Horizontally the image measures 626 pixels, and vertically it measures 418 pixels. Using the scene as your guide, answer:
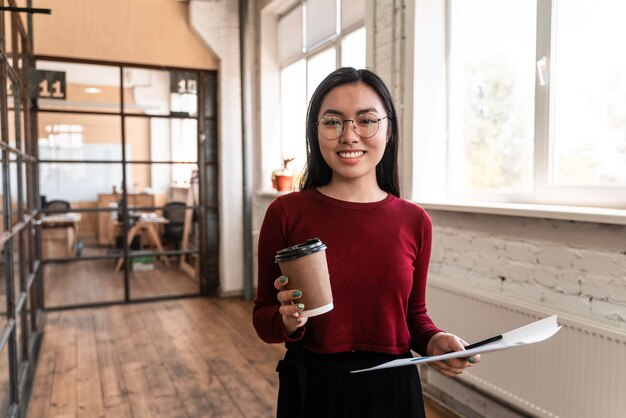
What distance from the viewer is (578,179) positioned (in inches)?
82.4

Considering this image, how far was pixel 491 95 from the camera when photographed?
252cm

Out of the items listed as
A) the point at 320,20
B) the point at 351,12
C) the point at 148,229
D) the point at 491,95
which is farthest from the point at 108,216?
the point at 491,95

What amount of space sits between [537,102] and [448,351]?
152cm

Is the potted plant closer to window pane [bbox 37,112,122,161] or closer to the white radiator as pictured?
window pane [bbox 37,112,122,161]

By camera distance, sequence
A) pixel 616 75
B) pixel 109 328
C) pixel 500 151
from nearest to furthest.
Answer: pixel 616 75
pixel 500 151
pixel 109 328

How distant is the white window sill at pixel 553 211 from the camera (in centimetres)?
166

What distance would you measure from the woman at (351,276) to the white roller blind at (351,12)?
105 inches

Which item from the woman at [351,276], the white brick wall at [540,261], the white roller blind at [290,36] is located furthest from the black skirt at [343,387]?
the white roller blind at [290,36]

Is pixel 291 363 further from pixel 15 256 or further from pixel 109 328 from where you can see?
pixel 109 328

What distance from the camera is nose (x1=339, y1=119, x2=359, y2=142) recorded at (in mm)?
1042

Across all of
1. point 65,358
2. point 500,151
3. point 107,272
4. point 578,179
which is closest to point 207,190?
point 107,272

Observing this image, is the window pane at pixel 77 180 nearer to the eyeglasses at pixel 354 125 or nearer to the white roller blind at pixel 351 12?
the white roller blind at pixel 351 12

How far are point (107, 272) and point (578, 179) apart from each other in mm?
4175

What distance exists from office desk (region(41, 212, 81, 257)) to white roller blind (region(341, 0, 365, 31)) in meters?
2.93
